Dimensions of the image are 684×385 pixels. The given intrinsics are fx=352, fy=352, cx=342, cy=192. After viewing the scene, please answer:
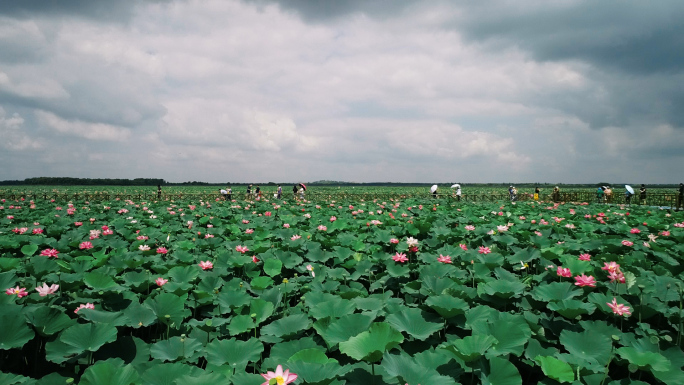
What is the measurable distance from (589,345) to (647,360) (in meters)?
0.28

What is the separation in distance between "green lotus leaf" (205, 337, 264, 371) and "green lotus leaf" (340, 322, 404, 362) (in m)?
0.53

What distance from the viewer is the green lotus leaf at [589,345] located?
6.20ft

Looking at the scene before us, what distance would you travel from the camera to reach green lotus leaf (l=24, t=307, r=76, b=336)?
192cm

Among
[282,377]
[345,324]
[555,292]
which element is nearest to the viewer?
[282,377]

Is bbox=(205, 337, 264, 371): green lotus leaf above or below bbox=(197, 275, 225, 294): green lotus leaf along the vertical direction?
below

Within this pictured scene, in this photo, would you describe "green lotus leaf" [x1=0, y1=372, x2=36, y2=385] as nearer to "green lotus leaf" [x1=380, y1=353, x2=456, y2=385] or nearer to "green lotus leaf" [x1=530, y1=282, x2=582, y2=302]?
"green lotus leaf" [x1=380, y1=353, x2=456, y2=385]

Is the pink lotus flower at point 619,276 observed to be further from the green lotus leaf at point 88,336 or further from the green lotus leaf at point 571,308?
the green lotus leaf at point 88,336

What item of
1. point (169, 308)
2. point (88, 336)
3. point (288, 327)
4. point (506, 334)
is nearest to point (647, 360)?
point (506, 334)

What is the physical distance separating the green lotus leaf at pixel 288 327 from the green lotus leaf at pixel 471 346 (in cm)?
88

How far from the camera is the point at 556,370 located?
1.61 m

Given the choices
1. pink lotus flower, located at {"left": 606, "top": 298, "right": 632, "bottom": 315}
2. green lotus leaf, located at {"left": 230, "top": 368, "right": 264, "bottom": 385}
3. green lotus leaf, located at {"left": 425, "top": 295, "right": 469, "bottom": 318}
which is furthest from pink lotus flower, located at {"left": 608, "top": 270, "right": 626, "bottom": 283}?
green lotus leaf, located at {"left": 230, "top": 368, "right": 264, "bottom": 385}

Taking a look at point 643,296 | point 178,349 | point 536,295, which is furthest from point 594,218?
point 178,349

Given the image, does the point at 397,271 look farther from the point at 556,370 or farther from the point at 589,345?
the point at 556,370

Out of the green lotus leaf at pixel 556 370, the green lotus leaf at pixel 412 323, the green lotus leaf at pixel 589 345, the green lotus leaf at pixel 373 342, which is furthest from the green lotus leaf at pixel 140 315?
the green lotus leaf at pixel 589 345
